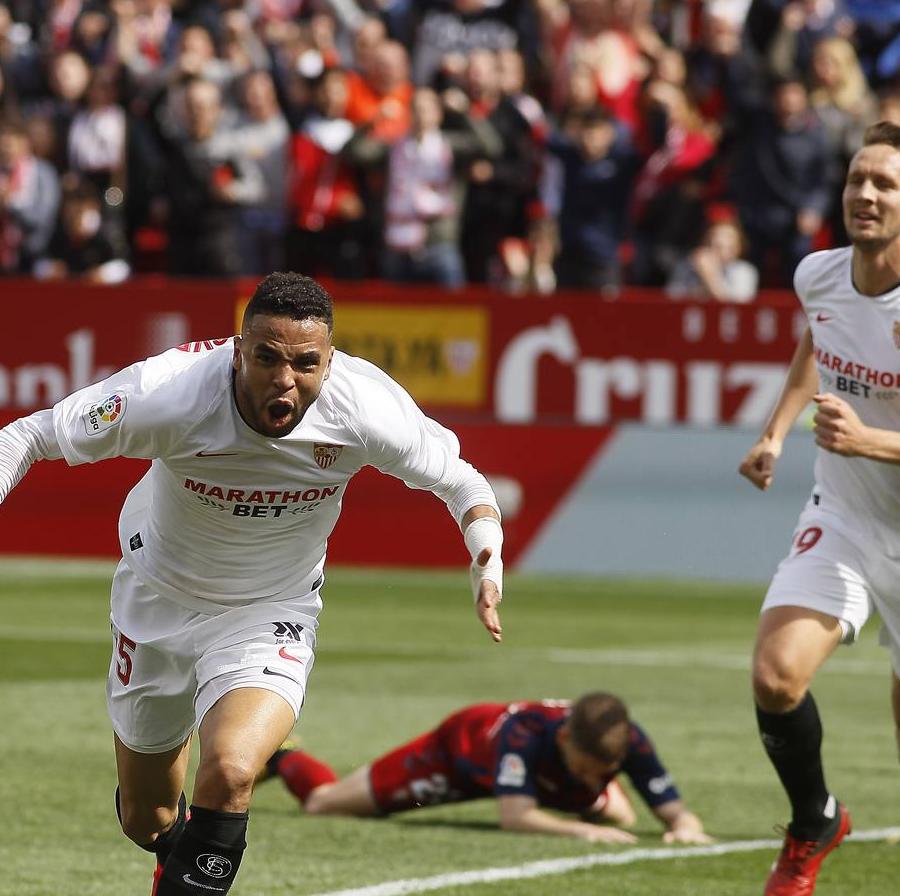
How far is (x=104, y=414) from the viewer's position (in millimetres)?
5703

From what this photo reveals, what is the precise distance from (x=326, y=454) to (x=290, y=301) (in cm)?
51

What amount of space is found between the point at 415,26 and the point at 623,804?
39.2ft

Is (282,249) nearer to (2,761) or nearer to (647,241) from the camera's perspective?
(647,241)

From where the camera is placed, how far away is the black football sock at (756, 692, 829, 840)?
22.8ft

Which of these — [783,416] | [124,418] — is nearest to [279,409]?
A: [124,418]

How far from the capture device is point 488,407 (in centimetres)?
1659

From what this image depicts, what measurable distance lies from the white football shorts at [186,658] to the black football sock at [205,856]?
1.31 feet

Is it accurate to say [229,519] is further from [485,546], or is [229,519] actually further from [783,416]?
[783,416]

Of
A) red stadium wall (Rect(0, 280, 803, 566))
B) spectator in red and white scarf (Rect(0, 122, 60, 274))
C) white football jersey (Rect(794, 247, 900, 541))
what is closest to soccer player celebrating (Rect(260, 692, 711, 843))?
white football jersey (Rect(794, 247, 900, 541))

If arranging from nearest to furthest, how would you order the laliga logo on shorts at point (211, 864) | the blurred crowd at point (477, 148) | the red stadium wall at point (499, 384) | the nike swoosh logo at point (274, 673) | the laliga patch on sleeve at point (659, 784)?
1. the laliga logo on shorts at point (211, 864)
2. the nike swoosh logo at point (274, 673)
3. the laliga patch on sleeve at point (659, 784)
4. the red stadium wall at point (499, 384)
5. the blurred crowd at point (477, 148)

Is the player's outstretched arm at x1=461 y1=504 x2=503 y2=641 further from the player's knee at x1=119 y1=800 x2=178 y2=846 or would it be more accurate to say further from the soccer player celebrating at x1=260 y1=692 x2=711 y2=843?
the soccer player celebrating at x1=260 y1=692 x2=711 y2=843

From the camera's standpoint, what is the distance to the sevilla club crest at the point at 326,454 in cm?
588

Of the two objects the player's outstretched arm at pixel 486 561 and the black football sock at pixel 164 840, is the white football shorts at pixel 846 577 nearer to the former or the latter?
the player's outstretched arm at pixel 486 561

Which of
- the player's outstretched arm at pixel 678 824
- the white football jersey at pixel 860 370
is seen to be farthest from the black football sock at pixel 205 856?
the player's outstretched arm at pixel 678 824
